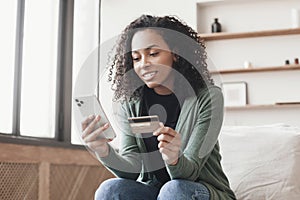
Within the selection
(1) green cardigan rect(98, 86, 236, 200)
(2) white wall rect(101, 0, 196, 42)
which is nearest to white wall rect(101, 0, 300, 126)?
(2) white wall rect(101, 0, 196, 42)

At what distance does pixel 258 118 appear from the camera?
3.94 meters

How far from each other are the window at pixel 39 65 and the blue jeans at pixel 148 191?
1050 mm

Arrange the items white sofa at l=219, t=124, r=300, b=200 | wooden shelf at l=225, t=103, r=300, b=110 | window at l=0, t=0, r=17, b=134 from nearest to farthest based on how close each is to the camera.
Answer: white sofa at l=219, t=124, r=300, b=200 → window at l=0, t=0, r=17, b=134 → wooden shelf at l=225, t=103, r=300, b=110

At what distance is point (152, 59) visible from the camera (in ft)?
5.27

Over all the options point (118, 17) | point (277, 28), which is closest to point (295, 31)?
point (277, 28)

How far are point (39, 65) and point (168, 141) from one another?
1.90m

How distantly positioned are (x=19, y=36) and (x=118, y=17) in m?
1.61

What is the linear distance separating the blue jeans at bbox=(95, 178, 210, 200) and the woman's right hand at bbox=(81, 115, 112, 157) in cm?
15

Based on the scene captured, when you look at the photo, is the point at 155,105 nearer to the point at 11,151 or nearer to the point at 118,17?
the point at 11,151

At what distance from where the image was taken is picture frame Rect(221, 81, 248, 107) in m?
3.95

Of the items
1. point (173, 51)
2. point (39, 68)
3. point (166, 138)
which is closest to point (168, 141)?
point (166, 138)

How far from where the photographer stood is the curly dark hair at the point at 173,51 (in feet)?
5.56

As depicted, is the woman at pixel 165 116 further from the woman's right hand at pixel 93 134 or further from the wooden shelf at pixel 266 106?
the wooden shelf at pixel 266 106

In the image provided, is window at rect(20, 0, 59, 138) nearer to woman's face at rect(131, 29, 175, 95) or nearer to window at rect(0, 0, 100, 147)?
window at rect(0, 0, 100, 147)
